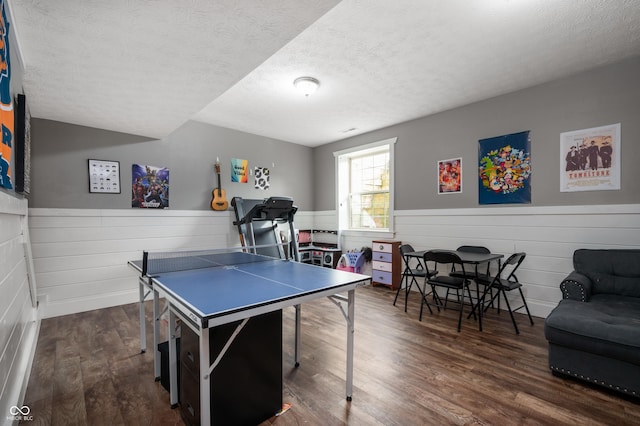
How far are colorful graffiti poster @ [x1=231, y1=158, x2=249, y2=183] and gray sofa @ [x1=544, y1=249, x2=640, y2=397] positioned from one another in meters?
4.44

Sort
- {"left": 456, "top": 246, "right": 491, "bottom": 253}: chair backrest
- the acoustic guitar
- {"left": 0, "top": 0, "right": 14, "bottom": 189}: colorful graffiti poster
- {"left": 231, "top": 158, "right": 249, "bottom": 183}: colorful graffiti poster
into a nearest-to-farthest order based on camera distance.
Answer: {"left": 0, "top": 0, "right": 14, "bottom": 189}: colorful graffiti poster, {"left": 456, "top": 246, "right": 491, "bottom": 253}: chair backrest, the acoustic guitar, {"left": 231, "top": 158, "right": 249, "bottom": 183}: colorful graffiti poster

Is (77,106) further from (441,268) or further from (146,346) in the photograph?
(441,268)

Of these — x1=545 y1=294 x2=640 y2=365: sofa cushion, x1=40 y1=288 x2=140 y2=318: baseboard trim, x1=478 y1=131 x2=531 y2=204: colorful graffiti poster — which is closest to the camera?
x1=545 y1=294 x2=640 y2=365: sofa cushion

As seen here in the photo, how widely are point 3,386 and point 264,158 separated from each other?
14.5ft

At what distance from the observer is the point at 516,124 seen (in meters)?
3.55

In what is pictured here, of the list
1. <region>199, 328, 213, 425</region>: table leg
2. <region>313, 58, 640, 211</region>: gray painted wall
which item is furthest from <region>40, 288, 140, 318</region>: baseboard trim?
<region>313, 58, 640, 211</region>: gray painted wall

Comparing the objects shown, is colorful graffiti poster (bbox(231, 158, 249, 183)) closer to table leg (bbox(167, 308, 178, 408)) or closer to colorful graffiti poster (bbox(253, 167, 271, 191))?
colorful graffiti poster (bbox(253, 167, 271, 191))

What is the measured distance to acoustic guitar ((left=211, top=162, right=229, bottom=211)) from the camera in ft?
15.3

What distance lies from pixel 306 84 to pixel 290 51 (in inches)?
22.2

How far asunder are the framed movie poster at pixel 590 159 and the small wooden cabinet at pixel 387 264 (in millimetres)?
2206

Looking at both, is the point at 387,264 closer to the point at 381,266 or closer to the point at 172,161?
the point at 381,266

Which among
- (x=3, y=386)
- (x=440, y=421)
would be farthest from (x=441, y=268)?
(x=3, y=386)

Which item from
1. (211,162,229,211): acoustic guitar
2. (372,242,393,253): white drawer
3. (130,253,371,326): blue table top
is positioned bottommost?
(372,242,393,253): white drawer

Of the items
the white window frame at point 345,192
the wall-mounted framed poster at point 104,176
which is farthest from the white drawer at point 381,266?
the wall-mounted framed poster at point 104,176
